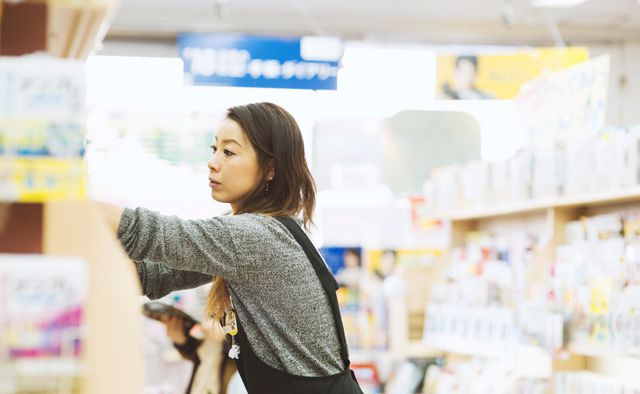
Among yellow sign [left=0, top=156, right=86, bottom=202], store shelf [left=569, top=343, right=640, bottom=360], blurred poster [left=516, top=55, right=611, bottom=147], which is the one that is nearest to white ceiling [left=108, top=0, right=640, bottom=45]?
blurred poster [left=516, top=55, right=611, bottom=147]

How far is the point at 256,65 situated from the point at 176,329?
3660 millimetres

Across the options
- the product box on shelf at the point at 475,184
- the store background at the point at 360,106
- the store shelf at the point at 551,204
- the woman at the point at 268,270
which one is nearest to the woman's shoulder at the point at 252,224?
the woman at the point at 268,270

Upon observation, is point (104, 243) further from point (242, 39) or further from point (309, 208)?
point (242, 39)

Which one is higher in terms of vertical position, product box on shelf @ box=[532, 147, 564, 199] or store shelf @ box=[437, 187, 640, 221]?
product box on shelf @ box=[532, 147, 564, 199]

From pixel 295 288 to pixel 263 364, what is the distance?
7.7 inches

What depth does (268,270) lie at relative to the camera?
2016 millimetres

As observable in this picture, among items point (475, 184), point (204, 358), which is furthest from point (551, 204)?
point (204, 358)

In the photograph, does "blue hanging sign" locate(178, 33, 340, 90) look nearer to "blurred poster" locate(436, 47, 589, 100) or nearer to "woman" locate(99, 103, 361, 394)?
"blurred poster" locate(436, 47, 589, 100)

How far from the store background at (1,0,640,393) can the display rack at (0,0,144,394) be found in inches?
176

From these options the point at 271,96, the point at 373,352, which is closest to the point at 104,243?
the point at 373,352

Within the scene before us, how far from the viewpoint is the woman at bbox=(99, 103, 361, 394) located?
78.0 inches

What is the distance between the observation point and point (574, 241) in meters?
4.25

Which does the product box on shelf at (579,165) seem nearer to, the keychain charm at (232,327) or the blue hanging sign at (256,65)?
the keychain charm at (232,327)

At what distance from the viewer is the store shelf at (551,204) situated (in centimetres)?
377
